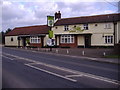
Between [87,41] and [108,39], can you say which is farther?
[87,41]

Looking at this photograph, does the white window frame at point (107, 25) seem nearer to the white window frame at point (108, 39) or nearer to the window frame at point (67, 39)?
the white window frame at point (108, 39)

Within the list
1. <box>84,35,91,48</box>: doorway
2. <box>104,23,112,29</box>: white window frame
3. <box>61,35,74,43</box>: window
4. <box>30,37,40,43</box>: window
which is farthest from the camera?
<box>30,37,40,43</box>: window

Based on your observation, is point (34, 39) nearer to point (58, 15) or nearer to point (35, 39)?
point (35, 39)

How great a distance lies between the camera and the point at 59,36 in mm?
49062

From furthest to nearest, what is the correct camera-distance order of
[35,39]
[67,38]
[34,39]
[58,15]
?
1. [34,39]
2. [35,39]
3. [58,15]
4. [67,38]

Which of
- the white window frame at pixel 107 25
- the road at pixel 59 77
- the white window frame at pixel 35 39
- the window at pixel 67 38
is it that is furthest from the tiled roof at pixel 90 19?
the road at pixel 59 77

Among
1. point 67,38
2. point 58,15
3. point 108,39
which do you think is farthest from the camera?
point 58,15

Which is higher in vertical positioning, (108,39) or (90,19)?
(90,19)

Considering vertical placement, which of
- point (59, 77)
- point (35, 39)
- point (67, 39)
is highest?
point (35, 39)

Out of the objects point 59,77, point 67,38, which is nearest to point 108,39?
point 67,38

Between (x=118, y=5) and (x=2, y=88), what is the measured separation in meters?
22.2

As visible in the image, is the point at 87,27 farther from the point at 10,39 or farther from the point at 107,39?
the point at 10,39

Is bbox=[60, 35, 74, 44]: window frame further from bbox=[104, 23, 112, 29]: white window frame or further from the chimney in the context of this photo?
bbox=[104, 23, 112, 29]: white window frame

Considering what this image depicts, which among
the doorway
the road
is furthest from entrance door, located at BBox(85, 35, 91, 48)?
the road
